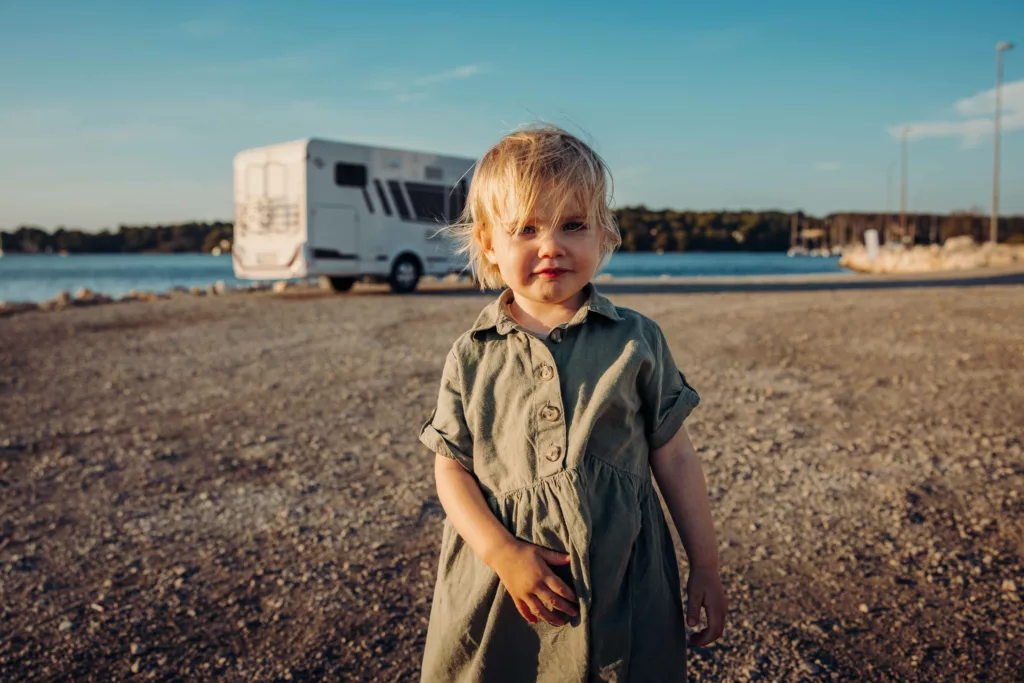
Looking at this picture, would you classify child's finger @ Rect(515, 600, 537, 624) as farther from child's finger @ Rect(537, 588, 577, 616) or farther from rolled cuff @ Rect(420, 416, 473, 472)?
rolled cuff @ Rect(420, 416, 473, 472)

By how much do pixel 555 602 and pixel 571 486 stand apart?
0.21 metres

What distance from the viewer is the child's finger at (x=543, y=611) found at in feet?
4.85

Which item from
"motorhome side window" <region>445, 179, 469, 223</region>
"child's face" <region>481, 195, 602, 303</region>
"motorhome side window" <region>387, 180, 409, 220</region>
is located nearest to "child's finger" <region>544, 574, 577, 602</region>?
"child's face" <region>481, 195, 602, 303</region>

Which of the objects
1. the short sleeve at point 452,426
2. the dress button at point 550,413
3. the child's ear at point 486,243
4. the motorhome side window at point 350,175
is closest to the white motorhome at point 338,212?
the motorhome side window at point 350,175

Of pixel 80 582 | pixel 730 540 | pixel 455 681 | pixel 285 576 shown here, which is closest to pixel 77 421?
pixel 80 582

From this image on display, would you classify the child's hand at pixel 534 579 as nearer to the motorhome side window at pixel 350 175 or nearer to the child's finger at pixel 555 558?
the child's finger at pixel 555 558

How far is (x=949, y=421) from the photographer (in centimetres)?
471

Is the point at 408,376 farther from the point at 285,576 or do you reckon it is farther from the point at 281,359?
the point at 285,576

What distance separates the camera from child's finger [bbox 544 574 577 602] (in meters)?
1.46

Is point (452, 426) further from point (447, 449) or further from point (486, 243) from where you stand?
point (486, 243)

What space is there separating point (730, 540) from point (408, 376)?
3783mm

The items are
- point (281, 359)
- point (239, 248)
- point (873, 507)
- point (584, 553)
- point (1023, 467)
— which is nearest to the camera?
point (584, 553)

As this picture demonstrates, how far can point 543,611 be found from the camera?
1487mm

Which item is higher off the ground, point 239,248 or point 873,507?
A: point 239,248
